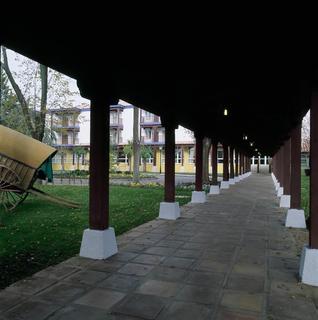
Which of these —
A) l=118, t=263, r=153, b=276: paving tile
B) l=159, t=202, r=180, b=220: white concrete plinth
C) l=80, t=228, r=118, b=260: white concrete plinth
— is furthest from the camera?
l=159, t=202, r=180, b=220: white concrete plinth

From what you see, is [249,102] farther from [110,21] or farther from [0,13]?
[0,13]

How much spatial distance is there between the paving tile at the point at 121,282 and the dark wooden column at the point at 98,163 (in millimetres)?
1256

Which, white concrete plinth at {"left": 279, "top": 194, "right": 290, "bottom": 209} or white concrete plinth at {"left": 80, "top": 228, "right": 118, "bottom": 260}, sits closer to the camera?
white concrete plinth at {"left": 80, "top": 228, "right": 118, "bottom": 260}

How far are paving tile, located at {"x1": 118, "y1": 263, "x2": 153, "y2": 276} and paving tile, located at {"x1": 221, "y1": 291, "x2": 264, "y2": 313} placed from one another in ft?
4.51

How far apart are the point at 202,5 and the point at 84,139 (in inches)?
2227

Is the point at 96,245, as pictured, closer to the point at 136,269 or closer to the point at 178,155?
the point at 136,269

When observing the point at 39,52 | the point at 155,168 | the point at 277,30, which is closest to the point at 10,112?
the point at 39,52

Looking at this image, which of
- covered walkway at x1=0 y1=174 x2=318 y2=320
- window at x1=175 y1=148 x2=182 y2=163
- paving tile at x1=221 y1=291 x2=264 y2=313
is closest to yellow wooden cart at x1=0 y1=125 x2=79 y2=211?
covered walkway at x1=0 y1=174 x2=318 y2=320

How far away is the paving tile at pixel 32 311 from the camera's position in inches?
151

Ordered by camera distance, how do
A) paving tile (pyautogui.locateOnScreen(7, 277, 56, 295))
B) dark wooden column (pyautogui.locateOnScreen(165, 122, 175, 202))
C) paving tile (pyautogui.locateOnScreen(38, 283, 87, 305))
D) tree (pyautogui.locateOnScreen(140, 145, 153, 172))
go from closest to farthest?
paving tile (pyautogui.locateOnScreen(38, 283, 87, 305))
paving tile (pyautogui.locateOnScreen(7, 277, 56, 295))
dark wooden column (pyautogui.locateOnScreen(165, 122, 175, 202))
tree (pyautogui.locateOnScreen(140, 145, 153, 172))

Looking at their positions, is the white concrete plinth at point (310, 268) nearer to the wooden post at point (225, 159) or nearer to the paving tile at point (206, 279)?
the paving tile at point (206, 279)

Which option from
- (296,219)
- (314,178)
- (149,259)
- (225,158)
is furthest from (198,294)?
(225,158)

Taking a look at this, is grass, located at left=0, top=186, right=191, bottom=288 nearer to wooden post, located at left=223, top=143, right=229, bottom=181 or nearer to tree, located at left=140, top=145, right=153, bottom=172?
wooden post, located at left=223, top=143, right=229, bottom=181

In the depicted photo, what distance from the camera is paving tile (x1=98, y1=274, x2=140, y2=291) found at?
479 cm
